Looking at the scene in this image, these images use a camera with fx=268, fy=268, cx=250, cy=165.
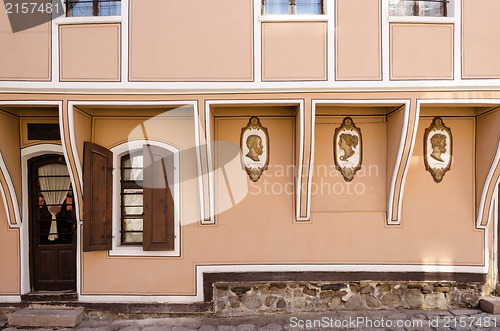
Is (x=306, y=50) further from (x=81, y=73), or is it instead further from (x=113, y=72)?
(x=81, y=73)

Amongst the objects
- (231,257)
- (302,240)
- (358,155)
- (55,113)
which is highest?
(55,113)

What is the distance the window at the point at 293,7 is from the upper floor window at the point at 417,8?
1.17 metres

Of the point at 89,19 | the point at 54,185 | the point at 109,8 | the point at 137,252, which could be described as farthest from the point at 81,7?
the point at 137,252

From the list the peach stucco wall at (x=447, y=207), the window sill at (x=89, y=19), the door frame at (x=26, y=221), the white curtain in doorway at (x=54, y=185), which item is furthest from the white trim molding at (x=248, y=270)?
the window sill at (x=89, y=19)

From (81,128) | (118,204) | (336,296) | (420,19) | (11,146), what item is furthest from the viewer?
(118,204)

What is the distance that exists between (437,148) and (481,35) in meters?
1.71

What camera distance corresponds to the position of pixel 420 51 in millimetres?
3877

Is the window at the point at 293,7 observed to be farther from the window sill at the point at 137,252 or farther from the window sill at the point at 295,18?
the window sill at the point at 137,252

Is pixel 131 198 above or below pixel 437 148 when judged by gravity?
below

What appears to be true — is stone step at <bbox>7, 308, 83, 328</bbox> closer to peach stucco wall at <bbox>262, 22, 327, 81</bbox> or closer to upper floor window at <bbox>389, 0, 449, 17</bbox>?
peach stucco wall at <bbox>262, 22, 327, 81</bbox>

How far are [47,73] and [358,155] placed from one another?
16.2 ft

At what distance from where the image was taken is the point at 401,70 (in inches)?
154

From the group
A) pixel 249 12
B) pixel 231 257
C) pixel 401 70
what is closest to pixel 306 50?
pixel 249 12

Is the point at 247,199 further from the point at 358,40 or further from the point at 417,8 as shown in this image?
the point at 417,8
